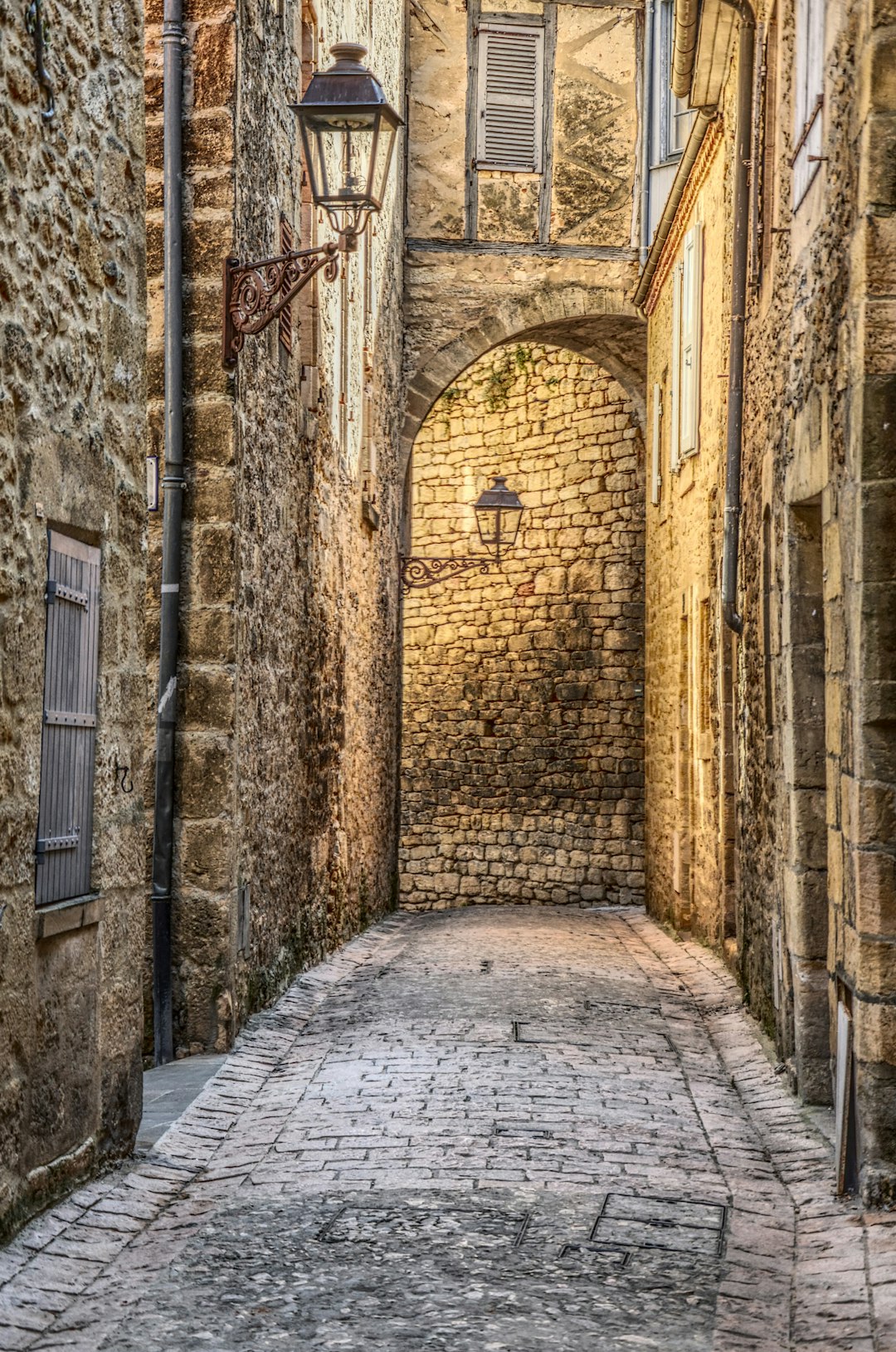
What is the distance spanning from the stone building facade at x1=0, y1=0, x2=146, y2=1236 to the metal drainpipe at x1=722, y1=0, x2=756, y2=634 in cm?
395

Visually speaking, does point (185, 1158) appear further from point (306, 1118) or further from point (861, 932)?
point (861, 932)

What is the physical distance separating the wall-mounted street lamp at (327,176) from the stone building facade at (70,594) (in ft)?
4.68

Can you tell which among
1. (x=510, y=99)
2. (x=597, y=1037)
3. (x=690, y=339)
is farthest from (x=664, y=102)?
(x=597, y=1037)

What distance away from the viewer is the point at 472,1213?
4.51 metres

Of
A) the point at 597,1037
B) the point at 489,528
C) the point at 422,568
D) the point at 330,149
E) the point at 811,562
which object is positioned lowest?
the point at 597,1037

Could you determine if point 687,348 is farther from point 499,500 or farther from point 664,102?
point 664,102

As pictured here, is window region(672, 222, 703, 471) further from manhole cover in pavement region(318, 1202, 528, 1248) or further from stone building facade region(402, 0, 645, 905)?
manhole cover in pavement region(318, 1202, 528, 1248)

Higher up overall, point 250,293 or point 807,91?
point 807,91

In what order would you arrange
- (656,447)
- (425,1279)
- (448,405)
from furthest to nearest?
(448,405) → (656,447) → (425,1279)

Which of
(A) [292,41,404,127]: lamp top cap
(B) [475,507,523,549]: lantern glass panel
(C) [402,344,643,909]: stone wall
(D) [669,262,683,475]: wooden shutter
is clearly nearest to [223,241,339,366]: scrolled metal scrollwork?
(A) [292,41,404,127]: lamp top cap

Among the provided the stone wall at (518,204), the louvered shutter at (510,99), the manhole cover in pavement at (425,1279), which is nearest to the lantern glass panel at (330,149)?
the manhole cover in pavement at (425,1279)

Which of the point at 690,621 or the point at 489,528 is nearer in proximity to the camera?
the point at 690,621

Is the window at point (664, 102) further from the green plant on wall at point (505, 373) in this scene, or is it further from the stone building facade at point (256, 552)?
the stone building facade at point (256, 552)

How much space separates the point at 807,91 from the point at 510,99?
1069 cm
